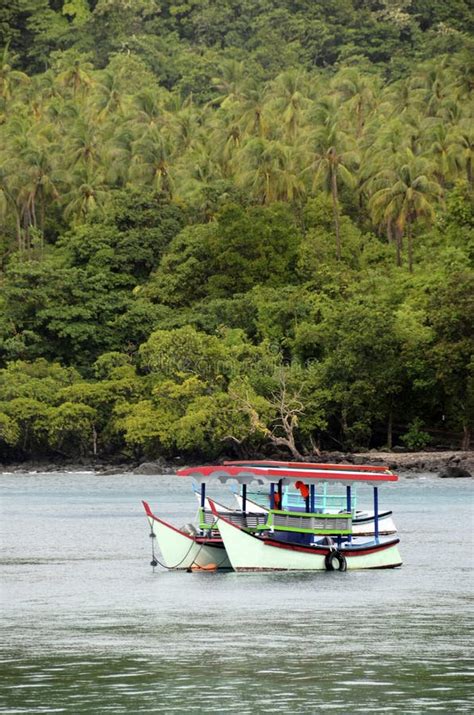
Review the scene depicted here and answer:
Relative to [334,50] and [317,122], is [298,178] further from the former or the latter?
[334,50]

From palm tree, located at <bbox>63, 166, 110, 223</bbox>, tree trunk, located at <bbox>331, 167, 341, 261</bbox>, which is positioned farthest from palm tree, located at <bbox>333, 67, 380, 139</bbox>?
tree trunk, located at <bbox>331, 167, 341, 261</bbox>

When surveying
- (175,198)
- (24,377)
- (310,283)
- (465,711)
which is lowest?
(465,711)

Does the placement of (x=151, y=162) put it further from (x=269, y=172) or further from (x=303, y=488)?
(x=303, y=488)

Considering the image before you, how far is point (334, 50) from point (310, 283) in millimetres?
69177

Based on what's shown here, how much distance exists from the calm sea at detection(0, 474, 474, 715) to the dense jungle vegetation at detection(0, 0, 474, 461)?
39.5 meters

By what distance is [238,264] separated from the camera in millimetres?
104125

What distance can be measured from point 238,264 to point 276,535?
6507 cm

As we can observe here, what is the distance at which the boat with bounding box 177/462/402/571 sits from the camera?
1543 inches

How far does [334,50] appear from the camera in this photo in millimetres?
165750

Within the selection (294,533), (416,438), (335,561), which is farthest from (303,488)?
(416,438)

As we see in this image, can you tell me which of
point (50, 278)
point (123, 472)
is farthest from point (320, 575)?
point (50, 278)

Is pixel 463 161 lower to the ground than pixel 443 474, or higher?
higher

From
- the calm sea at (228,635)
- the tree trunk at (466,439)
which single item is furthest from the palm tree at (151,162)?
the calm sea at (228,635)

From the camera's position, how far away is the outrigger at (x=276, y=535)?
3925 centimetres
